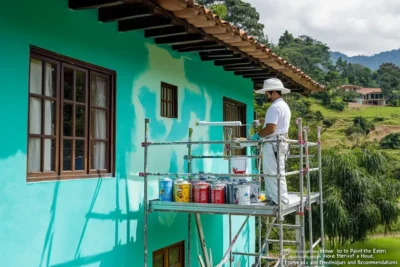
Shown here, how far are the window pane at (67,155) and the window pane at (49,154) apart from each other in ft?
0.58

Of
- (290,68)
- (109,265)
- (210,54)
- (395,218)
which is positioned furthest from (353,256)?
(109,265)

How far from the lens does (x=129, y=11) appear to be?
17.0 ft

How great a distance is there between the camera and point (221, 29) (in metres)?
5.68

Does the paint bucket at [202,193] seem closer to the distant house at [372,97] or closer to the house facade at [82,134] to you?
the house facade at [82,134]

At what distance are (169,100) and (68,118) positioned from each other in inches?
92.7

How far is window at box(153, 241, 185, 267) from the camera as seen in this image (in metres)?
6.70

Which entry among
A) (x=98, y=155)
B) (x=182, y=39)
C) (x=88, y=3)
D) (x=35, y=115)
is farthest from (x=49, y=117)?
(x=182, y=39)

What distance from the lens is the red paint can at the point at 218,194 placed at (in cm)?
562

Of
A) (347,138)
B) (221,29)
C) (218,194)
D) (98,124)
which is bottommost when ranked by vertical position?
(218,194)

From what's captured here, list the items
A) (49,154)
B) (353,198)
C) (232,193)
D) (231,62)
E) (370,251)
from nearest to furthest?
(49,154) → (232,193) → (231,62) → (353,198) → (370,251)

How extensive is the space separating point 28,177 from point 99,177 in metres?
1.10

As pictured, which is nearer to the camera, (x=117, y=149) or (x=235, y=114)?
(x=117, y=149)

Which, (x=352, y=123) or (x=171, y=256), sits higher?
(x=352, y=123)

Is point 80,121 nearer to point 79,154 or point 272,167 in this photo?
point 79,154
